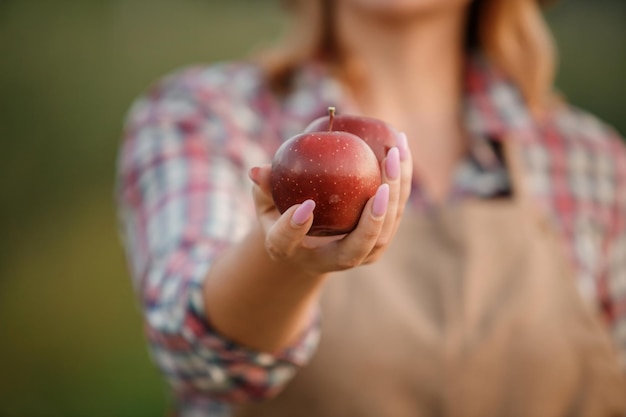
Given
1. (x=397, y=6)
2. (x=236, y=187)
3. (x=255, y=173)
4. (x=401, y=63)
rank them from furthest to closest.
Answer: (x=401, y=63) → (x=397, y=6) → (x=236, y=187) → (x=255, y=173)

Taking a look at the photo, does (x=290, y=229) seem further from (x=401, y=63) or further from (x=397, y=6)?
(x=401, y=63)

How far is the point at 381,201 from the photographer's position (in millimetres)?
789

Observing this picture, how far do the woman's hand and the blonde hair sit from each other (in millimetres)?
821

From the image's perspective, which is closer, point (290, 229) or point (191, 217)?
point (290, 229)

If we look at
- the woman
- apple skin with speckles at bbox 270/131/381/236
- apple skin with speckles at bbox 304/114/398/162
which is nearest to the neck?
the woman

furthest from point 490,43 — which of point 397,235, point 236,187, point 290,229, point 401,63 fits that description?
point 290,229

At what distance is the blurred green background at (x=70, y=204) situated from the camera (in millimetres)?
2688

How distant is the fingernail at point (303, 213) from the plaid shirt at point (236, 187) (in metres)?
0.33

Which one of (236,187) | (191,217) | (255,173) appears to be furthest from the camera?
(236,187)

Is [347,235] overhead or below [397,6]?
below

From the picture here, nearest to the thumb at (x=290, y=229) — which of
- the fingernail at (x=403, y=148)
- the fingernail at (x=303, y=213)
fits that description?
the fingernail at (x=303, y=213)

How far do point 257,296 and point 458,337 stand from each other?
49cm

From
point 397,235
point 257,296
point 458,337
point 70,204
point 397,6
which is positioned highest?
point 397,6

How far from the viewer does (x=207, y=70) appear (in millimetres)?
1633
